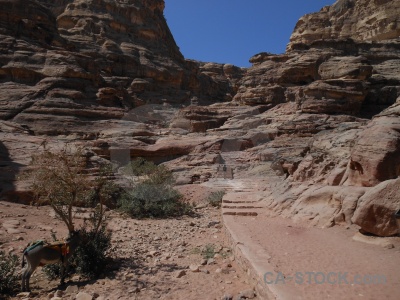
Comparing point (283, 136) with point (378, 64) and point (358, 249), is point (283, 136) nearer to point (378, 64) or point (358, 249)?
point (358, 249)

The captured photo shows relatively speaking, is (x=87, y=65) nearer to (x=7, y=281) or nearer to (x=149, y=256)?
(x=149, y=256)

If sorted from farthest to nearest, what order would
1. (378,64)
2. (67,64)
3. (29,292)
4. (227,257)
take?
(378,64) → (67,64) → (227,257) → (29,292)

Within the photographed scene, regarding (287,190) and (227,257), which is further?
(287,190)

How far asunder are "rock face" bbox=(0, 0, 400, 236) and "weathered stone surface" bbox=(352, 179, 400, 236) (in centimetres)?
2

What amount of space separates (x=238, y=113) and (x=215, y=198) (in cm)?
1820

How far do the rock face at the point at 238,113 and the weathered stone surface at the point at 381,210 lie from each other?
0.06ft

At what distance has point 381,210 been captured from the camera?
16.7 ft

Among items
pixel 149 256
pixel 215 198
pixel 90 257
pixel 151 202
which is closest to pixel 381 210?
pixel 149 256

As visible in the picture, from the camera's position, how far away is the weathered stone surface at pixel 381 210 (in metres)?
5.01

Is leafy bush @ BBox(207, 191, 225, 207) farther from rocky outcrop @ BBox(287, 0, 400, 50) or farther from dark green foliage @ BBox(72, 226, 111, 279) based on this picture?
rocky outcrop @ BBox(287, 0, 400, 50)

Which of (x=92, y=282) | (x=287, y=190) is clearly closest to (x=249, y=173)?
(x=287, y=190)

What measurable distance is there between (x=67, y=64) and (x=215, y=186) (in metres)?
20.1

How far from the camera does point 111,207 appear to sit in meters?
11.1

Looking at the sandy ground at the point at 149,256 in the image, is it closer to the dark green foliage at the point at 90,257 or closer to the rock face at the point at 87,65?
the dark green foliage at the point at 90,257
